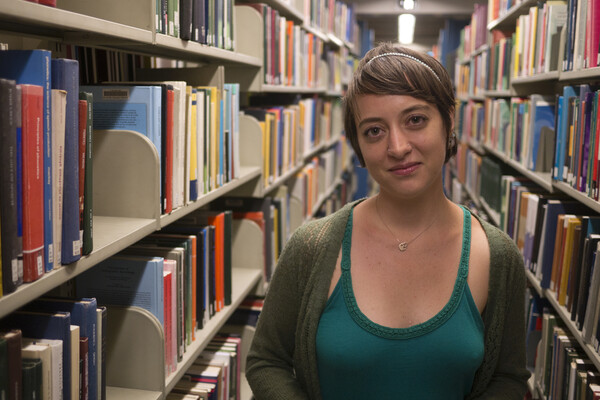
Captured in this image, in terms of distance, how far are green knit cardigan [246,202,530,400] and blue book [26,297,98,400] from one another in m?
0.34

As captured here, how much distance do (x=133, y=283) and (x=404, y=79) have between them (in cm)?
78

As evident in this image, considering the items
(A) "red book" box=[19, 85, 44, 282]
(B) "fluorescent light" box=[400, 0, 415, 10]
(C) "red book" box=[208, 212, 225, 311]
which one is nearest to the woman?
(A) "red book" box=[19, 85, 44, 282]

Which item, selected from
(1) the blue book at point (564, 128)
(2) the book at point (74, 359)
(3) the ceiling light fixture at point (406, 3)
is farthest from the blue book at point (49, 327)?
(3) the ceiling light fixture at point (406, 3)

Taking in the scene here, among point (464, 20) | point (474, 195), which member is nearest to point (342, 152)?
point (474, 195)

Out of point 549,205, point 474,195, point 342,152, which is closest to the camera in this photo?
point 549,205

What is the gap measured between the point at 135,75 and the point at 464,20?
8.89 meters

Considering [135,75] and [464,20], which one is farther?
[464,20]

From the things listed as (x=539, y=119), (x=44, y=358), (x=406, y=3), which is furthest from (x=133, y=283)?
(x=406, y=3)

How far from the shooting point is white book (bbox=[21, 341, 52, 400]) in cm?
93

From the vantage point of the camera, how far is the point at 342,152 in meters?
6.27

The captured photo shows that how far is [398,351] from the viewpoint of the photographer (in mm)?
1162

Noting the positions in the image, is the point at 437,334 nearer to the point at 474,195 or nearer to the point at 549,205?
the point at 549,205

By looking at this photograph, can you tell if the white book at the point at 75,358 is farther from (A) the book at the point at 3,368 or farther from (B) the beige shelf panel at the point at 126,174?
(B) the beige shelf panel at the point at 126,174

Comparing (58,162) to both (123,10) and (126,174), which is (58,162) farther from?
(123,10)
